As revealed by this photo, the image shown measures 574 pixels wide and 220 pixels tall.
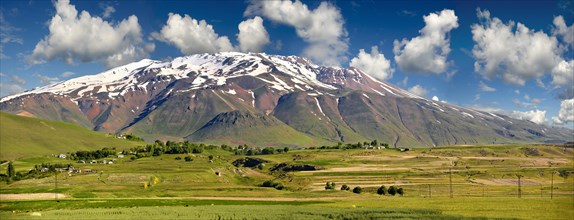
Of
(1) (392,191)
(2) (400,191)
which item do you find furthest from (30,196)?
(2) (400,191)

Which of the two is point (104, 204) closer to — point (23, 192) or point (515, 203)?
point (23, 192)

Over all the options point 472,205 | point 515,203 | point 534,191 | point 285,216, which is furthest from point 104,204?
point 534,191

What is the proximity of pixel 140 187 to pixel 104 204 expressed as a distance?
61.7 m

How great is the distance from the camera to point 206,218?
326 feet

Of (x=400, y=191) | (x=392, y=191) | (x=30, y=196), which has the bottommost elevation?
(x=400, y=191)

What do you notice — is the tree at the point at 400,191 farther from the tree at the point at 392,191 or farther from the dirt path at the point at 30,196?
the dirt path at the point at 30,196

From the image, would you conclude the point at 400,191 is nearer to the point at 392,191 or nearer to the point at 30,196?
the point at 392,191

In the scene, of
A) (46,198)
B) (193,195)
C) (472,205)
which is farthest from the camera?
(193,195)

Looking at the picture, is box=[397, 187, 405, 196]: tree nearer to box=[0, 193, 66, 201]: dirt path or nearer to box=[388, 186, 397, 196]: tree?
box=[388, 186, 397, 196]: tree

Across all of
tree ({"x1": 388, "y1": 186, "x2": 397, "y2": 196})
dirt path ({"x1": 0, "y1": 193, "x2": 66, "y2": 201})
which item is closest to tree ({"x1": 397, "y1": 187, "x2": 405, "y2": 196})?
tree ({"x1": 388, "y1": 186, "x2": 397, "y2": 196})

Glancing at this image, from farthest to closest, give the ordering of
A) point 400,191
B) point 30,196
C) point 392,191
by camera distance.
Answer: point 400,191 → point 392,191 → point 30,196

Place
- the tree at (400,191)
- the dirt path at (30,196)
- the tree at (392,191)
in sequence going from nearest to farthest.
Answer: the dirt path at (30,196), the tree at (392,191), the tree at (400,191)

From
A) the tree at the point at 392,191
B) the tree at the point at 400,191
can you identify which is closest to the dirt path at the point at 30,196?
the tree at the point at 392,191

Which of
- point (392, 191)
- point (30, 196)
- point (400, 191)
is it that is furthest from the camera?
point (400, 191)
